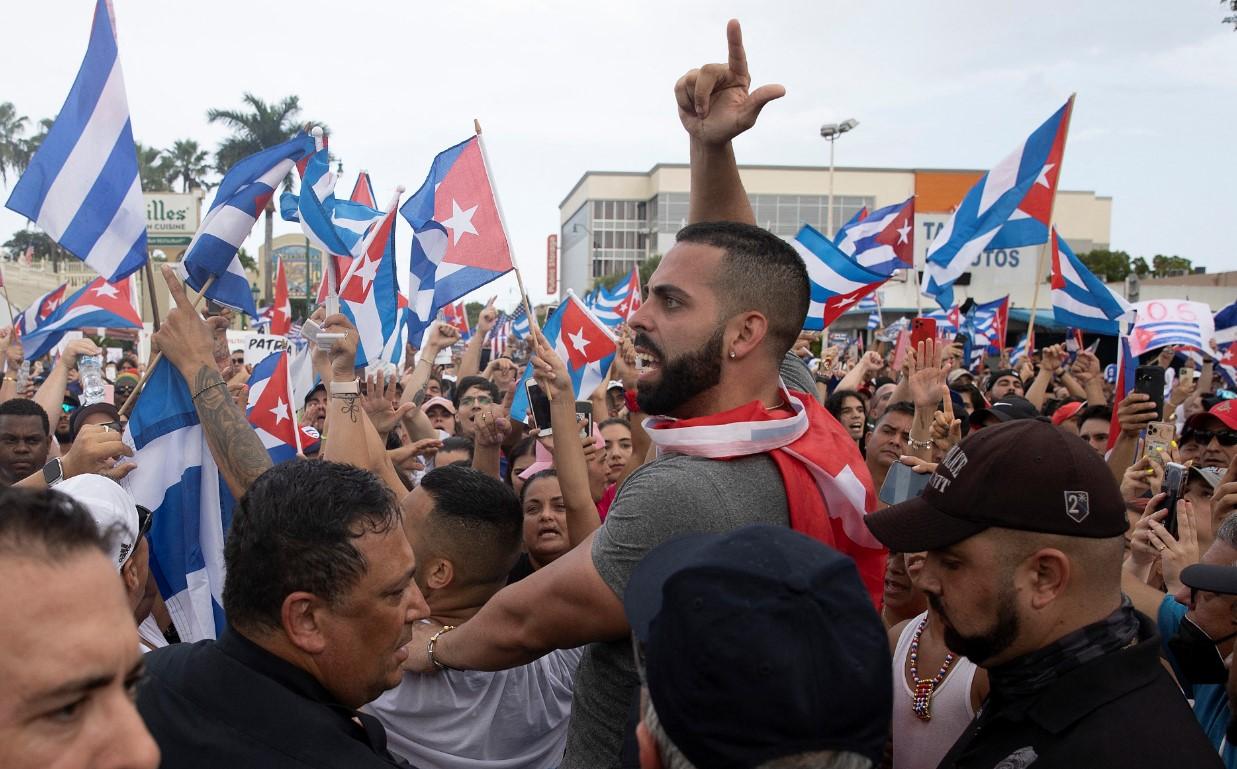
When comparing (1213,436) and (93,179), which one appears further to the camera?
(1213,436)

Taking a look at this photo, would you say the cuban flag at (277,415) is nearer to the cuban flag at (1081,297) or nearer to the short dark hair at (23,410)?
the short dark hair at (23,410)

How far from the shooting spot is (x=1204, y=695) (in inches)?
119

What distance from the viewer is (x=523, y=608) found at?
7.10 ft

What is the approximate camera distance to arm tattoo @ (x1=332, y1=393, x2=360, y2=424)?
13.3 feet

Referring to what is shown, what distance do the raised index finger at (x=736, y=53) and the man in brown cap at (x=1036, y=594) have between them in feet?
4.16

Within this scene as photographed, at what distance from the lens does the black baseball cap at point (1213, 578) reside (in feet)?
8.29

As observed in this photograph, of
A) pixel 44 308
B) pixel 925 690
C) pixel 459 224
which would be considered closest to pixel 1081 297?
pixel 459 224

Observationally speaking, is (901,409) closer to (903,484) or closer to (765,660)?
(903,484)

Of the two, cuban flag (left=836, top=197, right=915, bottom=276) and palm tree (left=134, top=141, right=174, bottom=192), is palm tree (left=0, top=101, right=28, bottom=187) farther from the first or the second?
cuban flag (left=836, top=197, right=915, bottom=276)

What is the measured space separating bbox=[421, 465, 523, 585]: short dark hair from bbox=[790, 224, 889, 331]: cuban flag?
645 cm

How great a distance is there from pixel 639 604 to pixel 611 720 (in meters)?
0.97

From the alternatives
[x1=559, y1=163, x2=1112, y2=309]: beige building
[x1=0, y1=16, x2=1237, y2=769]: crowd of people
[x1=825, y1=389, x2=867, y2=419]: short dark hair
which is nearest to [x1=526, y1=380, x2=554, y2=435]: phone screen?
[x1=0, y1=16, x2=1237, y2=769]: crowd of people

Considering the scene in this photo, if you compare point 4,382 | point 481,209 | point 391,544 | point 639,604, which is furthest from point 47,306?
point 639,604

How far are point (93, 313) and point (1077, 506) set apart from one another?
9.83 m
